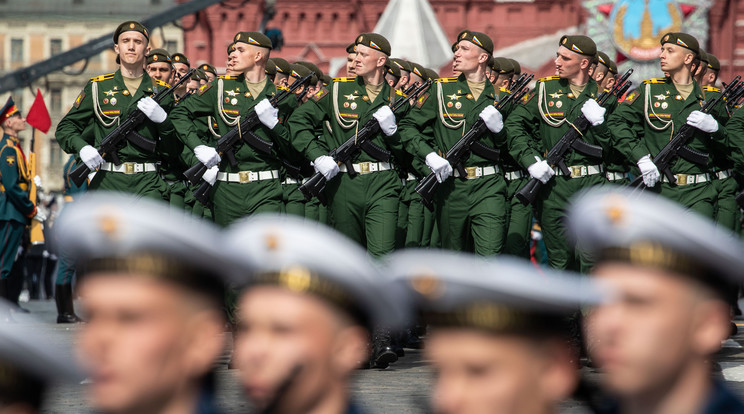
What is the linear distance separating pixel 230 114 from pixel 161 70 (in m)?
3.14

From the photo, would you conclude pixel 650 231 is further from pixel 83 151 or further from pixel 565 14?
pixel 565 14

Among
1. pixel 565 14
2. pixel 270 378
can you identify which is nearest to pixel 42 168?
pixel 565 14

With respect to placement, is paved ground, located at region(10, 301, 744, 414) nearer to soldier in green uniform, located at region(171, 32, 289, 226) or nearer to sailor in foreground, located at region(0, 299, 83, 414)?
soldier in green uniform, located at region(171, 32, 289, 226)

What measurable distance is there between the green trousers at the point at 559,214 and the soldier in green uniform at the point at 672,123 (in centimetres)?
36

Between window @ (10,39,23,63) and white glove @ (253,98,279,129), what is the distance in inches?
2380

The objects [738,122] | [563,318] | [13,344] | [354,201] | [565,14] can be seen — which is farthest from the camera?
[565,14]

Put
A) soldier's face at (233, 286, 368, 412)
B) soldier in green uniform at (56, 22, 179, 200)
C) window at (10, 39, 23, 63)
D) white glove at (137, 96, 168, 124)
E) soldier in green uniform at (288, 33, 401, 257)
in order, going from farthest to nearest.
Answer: window at (10, 39, 23, 63), soldier in green uniform at (56, 22, 179, 200), white glove at (137, 96, 168, 124), soldier in green uniform at (288, 33, 401, 257), soldier's face at (233, 286, 368, 412)

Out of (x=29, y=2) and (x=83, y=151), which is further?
(x=29, y=2)

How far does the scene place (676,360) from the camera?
110 inches

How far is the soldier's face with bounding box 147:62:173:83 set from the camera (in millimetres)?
13078

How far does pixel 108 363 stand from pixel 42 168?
231ft

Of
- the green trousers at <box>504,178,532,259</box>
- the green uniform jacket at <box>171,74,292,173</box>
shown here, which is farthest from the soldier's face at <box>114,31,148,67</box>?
the green trousers at <box>504,178,532,259</box>

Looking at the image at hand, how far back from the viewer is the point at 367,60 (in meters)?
9.96

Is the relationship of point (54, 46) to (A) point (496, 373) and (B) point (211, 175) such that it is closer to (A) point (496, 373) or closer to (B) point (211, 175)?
(B) point (211, 175)
